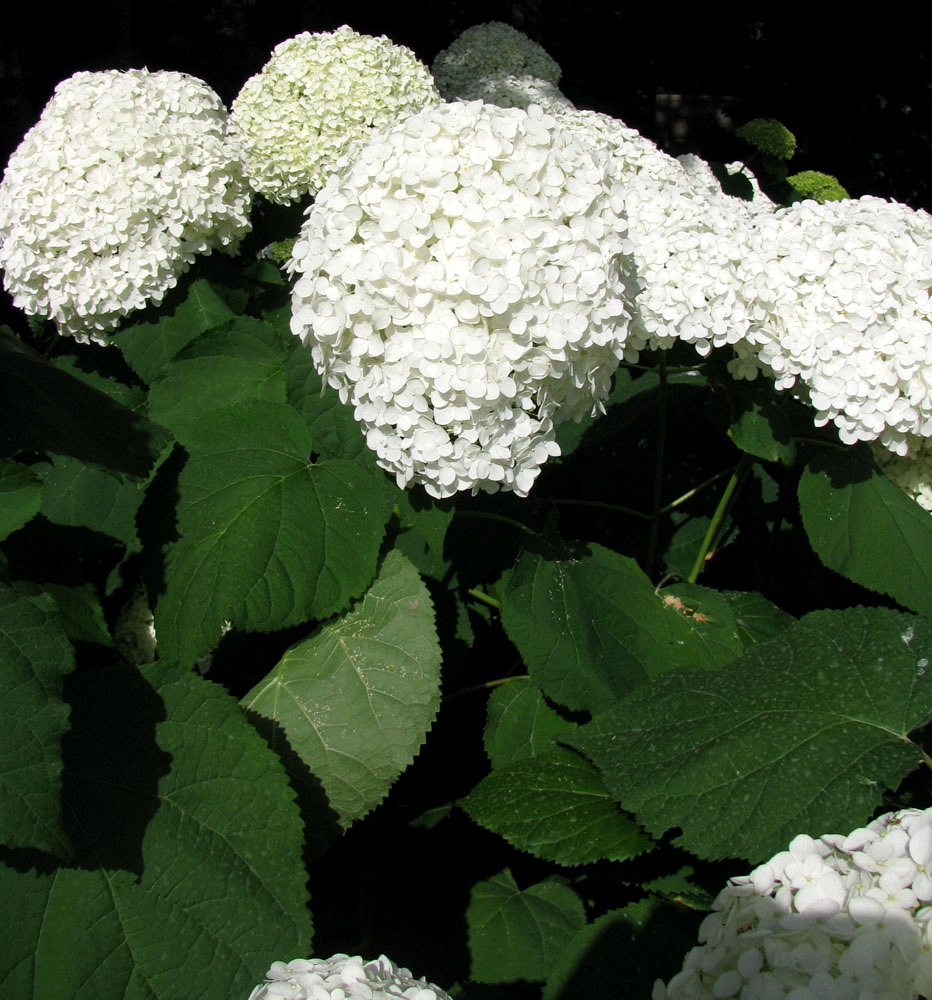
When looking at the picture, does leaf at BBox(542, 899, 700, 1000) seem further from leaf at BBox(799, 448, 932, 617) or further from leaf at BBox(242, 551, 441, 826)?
leaf at BBox(799, 448, 932, 617)

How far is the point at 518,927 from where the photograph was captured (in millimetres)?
1753

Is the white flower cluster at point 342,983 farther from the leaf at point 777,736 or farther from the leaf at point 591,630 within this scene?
the leaf at point 591,630

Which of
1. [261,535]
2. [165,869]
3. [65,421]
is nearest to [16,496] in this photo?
[65,421]

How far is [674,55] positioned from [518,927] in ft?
29.1

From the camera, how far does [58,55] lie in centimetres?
720

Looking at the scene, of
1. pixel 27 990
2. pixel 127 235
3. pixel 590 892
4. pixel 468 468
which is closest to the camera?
pixel 27 990

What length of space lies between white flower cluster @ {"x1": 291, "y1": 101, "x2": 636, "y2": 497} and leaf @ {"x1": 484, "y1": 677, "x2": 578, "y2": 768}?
24.3 inches

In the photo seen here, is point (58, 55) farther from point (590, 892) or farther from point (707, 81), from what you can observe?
point (590, 892)

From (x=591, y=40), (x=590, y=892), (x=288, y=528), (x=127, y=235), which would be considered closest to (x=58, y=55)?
(x=591, y=40)

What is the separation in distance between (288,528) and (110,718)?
0.42 meters

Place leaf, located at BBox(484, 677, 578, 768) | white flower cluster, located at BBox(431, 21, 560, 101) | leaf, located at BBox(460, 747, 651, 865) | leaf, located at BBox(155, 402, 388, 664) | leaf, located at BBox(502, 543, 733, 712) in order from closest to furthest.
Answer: leaf, located at BBox(460, 747, 651, 865)
leaf, located at BBox(155, 402, 388, 664)
leaf, located at BBox(502, 543, 733, 712)
leaf, located at BBox(484, 677, 578, 768)
white flower cluster, located at BBox(431, 21, 560, 101)

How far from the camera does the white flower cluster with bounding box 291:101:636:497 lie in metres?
1.37

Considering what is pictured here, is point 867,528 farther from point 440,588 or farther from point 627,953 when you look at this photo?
point 627,953

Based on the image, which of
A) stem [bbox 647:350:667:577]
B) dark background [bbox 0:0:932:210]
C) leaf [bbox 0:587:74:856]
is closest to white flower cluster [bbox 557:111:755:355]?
stem [bbox 647:350:667:577]
